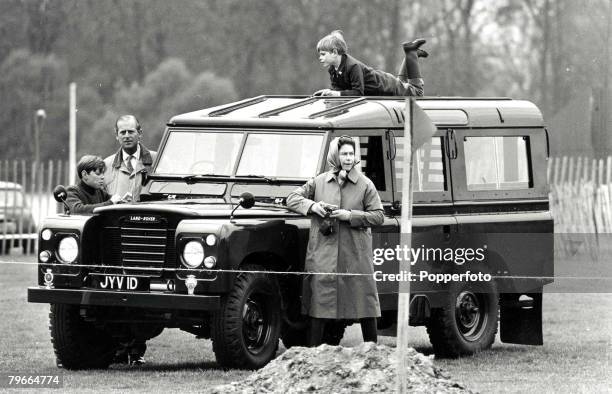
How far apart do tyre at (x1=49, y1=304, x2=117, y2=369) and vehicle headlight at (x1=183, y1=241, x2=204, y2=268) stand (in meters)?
1.32

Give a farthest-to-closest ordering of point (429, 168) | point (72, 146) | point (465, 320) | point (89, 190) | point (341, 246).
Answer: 1. point (72, 146)
2. point (465, 320)
3. point (429, 168)
4. point (89, 190)
5. point (341, 246)

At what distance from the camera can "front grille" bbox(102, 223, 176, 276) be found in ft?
43.0

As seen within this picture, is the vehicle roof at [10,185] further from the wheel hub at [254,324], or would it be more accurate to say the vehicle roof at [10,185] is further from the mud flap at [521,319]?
the wheel hub at [254,324]

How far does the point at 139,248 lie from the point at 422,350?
11.5 feet

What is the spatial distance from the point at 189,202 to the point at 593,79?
63.5 feet

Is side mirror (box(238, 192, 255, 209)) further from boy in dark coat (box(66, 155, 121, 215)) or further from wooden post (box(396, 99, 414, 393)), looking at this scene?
wooden post (box(396, 99, 414, 393))

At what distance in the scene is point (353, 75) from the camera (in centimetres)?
1521

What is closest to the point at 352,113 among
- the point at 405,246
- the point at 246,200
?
the point at 246,200

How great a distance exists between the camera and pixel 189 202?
13.9 m

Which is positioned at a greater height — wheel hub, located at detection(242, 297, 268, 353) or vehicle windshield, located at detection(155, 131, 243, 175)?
vehicle windshield, located at detection(155, 131, 243, 175)

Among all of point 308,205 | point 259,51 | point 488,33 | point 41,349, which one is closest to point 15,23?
point 259,51

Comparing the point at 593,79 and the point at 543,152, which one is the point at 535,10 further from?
the point at 543,152

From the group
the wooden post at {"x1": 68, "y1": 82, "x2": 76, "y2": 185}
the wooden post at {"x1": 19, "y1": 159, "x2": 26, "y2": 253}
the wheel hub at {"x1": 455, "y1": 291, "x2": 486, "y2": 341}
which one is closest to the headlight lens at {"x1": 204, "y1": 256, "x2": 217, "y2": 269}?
the wheel hub at {"x1": 455, "y1": 291, "x2": 486, "y2": 341}

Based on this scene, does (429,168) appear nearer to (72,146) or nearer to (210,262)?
(210,262)
